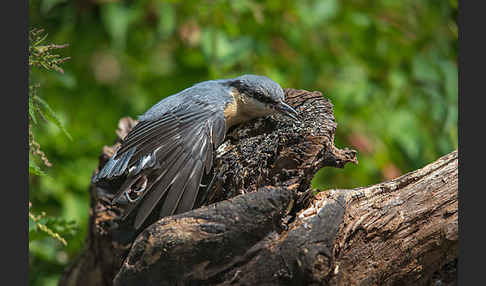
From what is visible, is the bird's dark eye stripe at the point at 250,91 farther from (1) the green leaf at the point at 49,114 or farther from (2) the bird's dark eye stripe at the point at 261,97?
(1) the green leaf at the point at 49,114

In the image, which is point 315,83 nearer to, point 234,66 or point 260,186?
point 234,66

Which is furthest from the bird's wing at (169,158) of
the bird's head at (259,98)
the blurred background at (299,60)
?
the blurred background at (299,60)

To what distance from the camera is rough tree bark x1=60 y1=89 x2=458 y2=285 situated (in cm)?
155

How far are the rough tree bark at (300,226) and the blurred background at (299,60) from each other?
5.27ft

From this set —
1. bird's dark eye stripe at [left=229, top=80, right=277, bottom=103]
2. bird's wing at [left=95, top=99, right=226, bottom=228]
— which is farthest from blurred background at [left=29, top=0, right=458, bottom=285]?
bird's wing at [left=95, top=99, right=226, bottom=228]

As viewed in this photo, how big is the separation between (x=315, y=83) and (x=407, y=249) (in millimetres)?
2147

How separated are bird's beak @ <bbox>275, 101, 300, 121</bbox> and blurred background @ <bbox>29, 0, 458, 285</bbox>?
58.1 inches

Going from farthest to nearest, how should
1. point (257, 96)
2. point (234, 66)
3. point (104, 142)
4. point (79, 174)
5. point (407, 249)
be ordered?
point (234, 66), point (104, 142), point (79, 174), point (257, 96), point (407, 249)

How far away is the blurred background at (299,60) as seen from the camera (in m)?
3.52

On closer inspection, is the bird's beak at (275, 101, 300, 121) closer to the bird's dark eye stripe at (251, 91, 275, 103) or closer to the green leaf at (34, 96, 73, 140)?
the bird's dark eye stripe at (251, 91, 275, 103)

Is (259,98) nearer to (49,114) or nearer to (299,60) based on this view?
(49,114)

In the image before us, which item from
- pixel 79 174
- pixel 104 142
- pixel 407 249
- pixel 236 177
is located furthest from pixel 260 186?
pixel 104 142

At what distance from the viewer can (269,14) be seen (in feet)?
11.9

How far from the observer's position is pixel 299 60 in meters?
3.70
